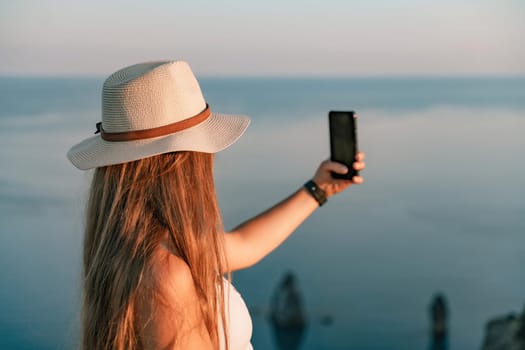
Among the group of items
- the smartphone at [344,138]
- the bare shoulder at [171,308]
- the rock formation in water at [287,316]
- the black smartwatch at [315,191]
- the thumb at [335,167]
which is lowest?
the rock formation in water at [287,316]

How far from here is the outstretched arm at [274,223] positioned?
2209 millimetres

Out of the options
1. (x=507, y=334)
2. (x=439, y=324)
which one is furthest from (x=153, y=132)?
(x=439, y=324)

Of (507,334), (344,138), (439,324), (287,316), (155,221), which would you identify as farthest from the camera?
(439,324)

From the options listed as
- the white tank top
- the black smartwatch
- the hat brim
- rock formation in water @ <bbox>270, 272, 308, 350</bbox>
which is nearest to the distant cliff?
rock formation in water @ <bbox>270, 272, 308, 350</bbox>

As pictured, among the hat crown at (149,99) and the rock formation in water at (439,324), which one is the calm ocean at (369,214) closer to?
the rock formation in water at (439,324)

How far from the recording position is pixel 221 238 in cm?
175

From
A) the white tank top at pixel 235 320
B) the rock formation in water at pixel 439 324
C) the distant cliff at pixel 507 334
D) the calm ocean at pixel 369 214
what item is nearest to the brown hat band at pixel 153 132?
the white tank top at pixel 235 320

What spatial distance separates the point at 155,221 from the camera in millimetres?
1647

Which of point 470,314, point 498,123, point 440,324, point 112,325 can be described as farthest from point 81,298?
point 498,123

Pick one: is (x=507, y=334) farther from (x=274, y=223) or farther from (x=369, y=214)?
(x=369, y=214)

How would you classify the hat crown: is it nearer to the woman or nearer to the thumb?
the woman

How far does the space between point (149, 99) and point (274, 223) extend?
27.0 inches

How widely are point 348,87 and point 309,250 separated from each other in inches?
3283

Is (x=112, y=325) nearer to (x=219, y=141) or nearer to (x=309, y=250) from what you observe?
(x=219, y=141)
